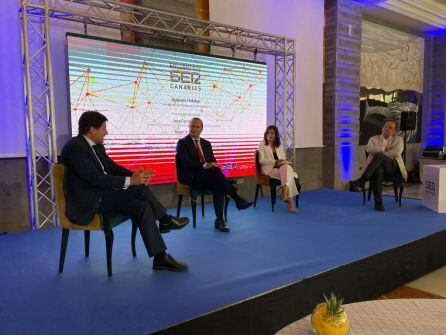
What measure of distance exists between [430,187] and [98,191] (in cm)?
399

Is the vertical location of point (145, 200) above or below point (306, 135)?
below

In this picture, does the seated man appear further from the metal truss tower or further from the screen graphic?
the metal truss tower

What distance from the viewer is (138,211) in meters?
2.41

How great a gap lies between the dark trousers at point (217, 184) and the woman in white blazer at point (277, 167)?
0.93m

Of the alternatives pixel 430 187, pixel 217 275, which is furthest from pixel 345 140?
pixel 217 275

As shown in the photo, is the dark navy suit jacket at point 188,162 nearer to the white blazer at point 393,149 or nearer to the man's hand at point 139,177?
the man's hand at point 139,177

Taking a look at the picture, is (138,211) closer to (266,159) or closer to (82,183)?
(82,183)

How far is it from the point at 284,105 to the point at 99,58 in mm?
2824

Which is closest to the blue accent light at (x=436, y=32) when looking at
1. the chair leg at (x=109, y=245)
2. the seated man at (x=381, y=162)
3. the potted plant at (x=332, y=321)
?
the seated man at (x=381, y=162)

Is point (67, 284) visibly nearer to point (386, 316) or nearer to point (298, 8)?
point (386, 316)

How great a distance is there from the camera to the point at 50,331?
5.64 ft

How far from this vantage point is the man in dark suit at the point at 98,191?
7.72 feet

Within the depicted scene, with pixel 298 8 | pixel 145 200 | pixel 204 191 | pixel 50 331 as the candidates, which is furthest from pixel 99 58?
pixel 298 8

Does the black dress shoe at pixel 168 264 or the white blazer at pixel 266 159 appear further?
the white blazer at pixel 266 159
